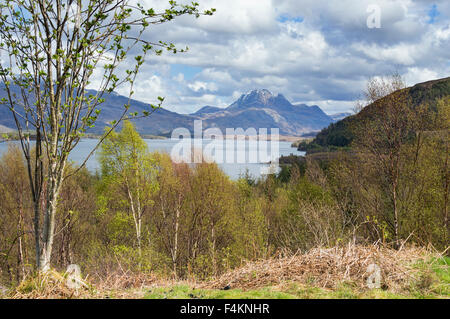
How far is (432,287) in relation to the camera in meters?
6.45

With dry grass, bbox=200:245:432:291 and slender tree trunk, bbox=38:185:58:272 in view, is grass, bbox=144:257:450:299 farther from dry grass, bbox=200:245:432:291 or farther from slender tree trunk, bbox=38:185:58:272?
slender tree trunk, bbox=38:185:58:272

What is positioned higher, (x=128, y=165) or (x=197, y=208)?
(x=128, y=165)

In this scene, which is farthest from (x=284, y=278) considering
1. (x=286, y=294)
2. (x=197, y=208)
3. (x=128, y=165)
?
(x=197, y=208)

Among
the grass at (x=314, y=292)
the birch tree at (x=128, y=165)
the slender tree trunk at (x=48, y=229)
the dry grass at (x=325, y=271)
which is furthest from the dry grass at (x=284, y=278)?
the birch tree at (x=128, y=165)

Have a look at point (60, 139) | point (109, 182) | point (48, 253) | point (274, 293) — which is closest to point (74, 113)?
point (60, 139)

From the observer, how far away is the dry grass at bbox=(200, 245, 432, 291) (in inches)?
258

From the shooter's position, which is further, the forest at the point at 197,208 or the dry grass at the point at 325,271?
the forest at the point at 197,208

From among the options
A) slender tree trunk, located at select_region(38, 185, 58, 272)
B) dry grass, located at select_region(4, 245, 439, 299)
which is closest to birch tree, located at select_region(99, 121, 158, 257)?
dry grass, located at select_region(4, 245, 439, 299)

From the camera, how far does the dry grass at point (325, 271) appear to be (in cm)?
655

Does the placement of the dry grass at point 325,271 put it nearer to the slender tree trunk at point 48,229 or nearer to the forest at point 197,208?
the slender tree trunk at point 48,229

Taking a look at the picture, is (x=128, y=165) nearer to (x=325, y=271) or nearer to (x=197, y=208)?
(x=197, y=208)

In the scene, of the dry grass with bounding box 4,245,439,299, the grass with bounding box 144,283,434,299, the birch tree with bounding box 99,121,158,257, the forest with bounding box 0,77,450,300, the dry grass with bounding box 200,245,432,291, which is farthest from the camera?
the birch tree with bounding box 99,121,158,257

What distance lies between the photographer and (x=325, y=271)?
6.82 metres
